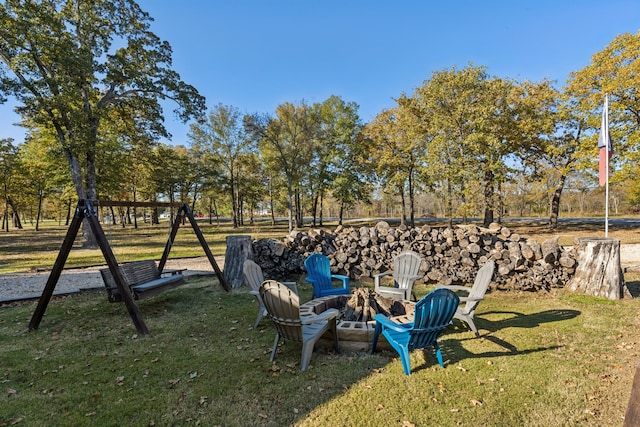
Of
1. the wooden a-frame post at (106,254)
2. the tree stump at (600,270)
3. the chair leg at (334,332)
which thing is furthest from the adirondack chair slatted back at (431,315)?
the tree stump at (600,270)

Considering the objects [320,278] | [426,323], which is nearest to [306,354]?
[426,323]

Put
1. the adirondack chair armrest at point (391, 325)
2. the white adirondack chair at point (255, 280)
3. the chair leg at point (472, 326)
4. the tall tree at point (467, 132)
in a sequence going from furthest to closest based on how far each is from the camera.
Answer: the tall tree at point (467, 132) < the white adirondack chair at point (255, 280) < the chair leg at point (472, 326) < the adirondack chair armrest at point (391, 325)

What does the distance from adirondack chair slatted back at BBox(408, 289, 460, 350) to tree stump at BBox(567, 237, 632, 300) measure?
175 inches

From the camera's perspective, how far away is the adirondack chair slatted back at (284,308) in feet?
10.1

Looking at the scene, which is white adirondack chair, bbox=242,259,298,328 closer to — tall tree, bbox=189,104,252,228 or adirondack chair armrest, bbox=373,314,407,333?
adirondack chair armrest, bbox=373,314,407,333

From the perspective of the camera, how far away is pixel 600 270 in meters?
5.57

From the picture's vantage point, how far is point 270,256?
7508 millimetres

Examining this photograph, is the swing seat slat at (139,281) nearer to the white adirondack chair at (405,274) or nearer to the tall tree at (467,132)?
the white adirondack chair at (405,274)

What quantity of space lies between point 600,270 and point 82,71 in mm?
16856

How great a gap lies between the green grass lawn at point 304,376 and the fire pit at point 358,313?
0.55 feet

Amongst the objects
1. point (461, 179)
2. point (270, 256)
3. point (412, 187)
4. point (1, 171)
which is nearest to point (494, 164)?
point (461, 179)

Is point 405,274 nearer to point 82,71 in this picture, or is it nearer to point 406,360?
point 406,360

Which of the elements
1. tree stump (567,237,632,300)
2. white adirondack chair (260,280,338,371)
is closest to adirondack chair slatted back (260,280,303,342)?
white adirondack chair (260,280,338,371)

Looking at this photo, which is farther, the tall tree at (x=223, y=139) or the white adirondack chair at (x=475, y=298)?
the tall tree at (x=223, y=139)
